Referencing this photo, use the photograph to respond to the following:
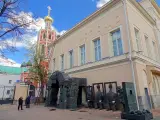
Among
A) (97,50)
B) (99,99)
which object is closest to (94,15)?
(97,50)

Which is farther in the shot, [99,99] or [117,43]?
[117,43]

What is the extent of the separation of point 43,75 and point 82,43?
9536 mm

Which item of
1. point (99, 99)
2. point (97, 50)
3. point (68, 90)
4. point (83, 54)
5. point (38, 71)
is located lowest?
point (99, 99)

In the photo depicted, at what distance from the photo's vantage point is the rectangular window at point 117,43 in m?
13.7

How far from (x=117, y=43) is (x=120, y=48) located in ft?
2.23

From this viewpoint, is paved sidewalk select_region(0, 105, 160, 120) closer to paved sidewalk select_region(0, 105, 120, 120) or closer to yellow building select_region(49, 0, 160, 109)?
paved sidewalk select_region(0, 105, 120, 120)

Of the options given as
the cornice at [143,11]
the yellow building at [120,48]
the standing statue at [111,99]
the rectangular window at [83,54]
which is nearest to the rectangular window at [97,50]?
the yellow building at [120,48]

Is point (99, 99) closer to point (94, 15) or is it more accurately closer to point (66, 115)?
point (66, 115)

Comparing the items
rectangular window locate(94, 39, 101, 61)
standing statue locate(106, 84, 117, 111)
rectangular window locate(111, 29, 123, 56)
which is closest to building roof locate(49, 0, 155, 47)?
rectangular window locate(111, 29, 123, 56)

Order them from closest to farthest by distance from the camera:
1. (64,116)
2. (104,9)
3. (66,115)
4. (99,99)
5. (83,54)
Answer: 1. (64,116)
2. (66,115)
3. (99,99)
4. (104,9)
5. (83,54)

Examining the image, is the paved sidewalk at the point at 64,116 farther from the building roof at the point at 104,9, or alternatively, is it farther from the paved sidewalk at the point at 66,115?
the building roof at the point at 104,9

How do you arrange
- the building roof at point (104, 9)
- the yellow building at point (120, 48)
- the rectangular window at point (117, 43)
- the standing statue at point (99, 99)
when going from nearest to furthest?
the yellow building at point (120, 48) → the standing statue at point (99, 99) → the rectangular window at point (117, 43) → the building roof at point (104, 9)

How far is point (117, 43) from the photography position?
14.1 metres

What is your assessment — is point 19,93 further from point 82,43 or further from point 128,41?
point 128,41
